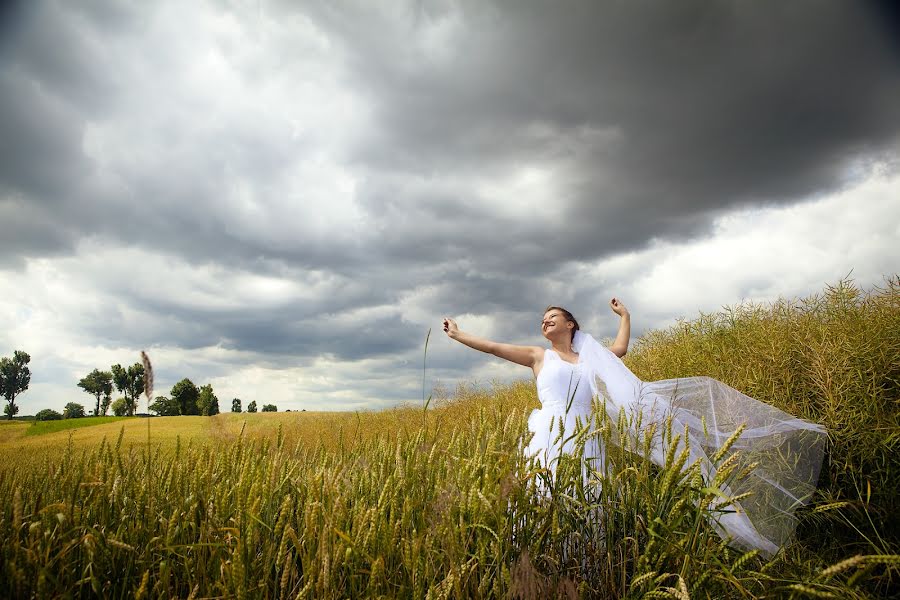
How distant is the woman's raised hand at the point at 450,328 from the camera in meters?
5.97

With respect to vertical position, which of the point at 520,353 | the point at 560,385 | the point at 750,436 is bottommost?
the point at 750,436

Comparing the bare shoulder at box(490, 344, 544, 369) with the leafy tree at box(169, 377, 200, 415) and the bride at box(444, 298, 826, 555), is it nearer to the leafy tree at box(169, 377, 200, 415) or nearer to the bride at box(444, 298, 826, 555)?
the bride at box(444, 298, 826, 555)

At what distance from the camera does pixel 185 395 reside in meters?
45.5

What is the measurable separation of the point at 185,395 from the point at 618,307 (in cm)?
4780

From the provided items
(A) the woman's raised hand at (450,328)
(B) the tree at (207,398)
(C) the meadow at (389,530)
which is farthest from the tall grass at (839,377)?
(B) the tree at (207,398)

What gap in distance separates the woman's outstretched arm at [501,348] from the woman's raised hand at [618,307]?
1524 mm

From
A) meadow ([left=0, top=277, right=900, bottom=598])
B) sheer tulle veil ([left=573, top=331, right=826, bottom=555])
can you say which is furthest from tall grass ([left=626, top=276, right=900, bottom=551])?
meadow ([left=0, top=277, right=900, bottom=598])

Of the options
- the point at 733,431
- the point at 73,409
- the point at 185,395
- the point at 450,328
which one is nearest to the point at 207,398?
the point at 185,395

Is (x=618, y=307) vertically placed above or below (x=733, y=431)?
above

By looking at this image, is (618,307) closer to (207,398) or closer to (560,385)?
(560,385)

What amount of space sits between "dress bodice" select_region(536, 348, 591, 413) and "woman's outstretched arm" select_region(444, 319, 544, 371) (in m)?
0.39

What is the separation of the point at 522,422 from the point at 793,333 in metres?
4.92

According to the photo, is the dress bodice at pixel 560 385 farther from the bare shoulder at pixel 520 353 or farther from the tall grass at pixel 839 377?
the tall grass at pixel 839 377

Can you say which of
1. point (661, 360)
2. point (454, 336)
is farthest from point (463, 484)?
point (661, 360)
